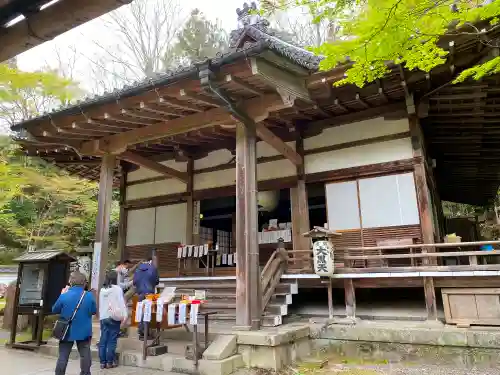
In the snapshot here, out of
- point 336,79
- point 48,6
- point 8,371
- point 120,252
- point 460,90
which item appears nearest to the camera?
point 48,6

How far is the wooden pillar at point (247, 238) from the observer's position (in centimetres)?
653

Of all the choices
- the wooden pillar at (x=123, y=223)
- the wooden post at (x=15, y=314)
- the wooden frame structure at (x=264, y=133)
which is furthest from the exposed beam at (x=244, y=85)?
the wooden pillar at (x=123, y=223)

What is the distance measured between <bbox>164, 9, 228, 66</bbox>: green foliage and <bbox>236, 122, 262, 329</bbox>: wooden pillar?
814 inches

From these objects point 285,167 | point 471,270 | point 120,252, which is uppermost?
point 285,167

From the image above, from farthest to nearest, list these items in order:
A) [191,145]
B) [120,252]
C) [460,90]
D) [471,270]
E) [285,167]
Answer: [120,252] → [191,145] → [285,167] → [460,90] → [471,270]

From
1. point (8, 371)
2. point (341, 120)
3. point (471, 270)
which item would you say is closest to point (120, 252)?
point (8, 371)

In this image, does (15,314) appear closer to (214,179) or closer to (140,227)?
(140,227)

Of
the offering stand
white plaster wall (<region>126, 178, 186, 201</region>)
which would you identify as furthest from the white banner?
white plaster wall (<region>126, 178, 186, 201</region>)

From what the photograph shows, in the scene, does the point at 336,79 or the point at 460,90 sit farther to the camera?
the point at 460,90

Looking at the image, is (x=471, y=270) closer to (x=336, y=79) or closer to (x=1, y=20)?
(x=336, y=79)

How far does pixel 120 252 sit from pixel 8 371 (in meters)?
6.48

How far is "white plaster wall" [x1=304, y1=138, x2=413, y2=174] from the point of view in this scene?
28.5 ft

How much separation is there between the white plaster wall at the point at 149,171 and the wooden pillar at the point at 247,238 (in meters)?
5.12

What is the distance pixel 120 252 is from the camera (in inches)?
498
